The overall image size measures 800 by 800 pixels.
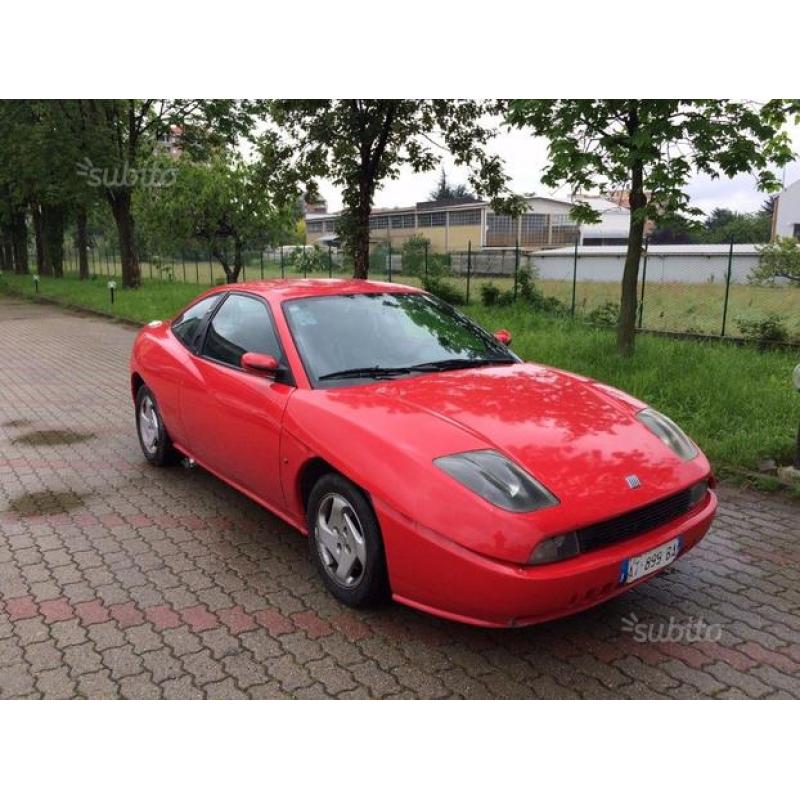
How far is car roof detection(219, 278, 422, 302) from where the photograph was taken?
4438 mm

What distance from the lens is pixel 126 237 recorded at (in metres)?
27.1

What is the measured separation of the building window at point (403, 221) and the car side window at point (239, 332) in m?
78.0

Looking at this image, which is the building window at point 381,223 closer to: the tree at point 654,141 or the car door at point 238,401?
the tree at point 654,141

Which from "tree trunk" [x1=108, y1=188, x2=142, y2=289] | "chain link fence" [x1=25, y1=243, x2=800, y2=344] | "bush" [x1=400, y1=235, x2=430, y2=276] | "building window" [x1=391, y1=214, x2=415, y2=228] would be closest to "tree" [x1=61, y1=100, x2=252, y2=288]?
"tree trunk" [x1=108, y1=188, x2=142, y2=289]

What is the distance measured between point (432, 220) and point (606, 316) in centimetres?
6788

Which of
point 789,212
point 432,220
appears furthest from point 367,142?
point 432,220

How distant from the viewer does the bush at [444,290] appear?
1686 centimetres

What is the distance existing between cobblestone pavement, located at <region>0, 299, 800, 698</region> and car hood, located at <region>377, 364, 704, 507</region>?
0.76m

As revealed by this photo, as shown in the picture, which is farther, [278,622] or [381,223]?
[381,223]

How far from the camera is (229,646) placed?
319 cm

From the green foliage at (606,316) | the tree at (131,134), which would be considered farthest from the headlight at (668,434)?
the tree at (131,134)

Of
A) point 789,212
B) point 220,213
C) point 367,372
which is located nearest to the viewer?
point 367,372

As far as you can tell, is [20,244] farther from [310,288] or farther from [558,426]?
[558,426]

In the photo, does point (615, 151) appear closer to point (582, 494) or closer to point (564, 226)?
point (582, 494)
